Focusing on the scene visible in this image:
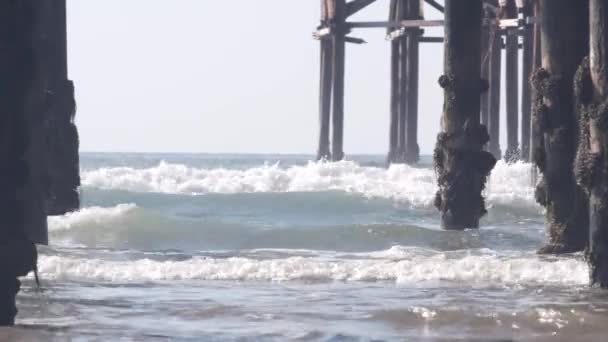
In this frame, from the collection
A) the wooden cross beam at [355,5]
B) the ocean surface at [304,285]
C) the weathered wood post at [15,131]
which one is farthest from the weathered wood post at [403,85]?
the weathered wood post at [15,131]

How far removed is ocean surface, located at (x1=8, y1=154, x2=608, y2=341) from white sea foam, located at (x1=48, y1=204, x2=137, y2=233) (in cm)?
2

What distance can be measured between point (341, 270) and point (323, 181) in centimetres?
1746

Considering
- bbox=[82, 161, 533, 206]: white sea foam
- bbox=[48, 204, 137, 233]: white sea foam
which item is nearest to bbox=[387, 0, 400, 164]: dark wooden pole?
bbox=[82, 161, 533, 206]: white sea foam

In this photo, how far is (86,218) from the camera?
17.2 meters

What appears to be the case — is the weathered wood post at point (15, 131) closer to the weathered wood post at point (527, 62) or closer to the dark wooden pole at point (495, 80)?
the weathered wood post at point (527, 62)

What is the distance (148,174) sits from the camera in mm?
34750

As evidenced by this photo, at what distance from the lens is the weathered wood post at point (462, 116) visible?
516 inches

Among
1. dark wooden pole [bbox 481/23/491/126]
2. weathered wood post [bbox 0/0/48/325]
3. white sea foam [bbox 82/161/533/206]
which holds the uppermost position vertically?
dark wooden pole [bbox 481/23/491/126]

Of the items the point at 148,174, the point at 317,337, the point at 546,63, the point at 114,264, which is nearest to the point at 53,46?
the point at 114,264

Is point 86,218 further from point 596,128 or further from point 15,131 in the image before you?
point 15,131

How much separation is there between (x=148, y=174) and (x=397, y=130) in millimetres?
7833

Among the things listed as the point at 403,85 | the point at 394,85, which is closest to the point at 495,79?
the point at 403,85

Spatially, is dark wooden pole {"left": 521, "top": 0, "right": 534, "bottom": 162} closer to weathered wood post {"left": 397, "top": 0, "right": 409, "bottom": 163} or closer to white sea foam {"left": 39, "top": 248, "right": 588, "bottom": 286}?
weathered wood post {"left": 397, "top": 0, "right": 409, "bottom": 163}

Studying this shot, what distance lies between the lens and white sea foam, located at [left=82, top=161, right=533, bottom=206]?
78.3 feet
